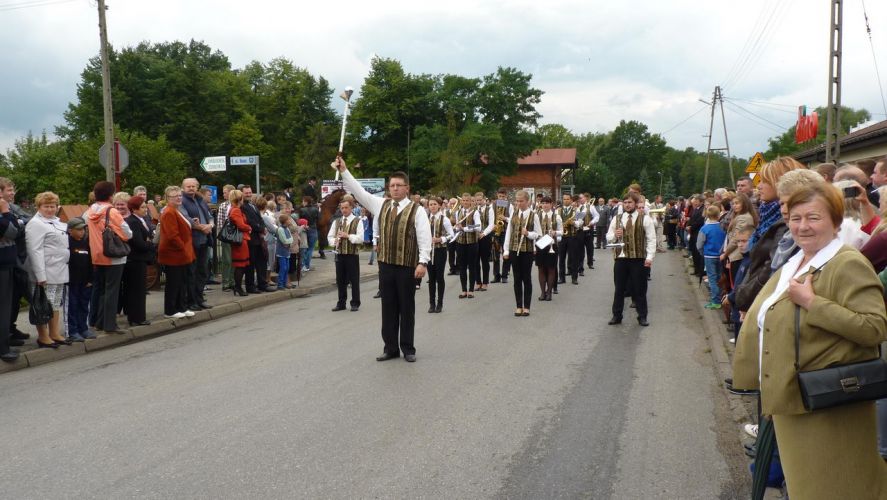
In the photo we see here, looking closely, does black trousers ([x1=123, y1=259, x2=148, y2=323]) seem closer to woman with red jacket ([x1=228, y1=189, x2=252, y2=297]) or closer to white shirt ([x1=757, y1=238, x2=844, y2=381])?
woman with red jacket ([x1=228, y1=189, x2=252, y2=297])

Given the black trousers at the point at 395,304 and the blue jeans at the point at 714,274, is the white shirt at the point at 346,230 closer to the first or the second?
the black trousers at the point at 395,304

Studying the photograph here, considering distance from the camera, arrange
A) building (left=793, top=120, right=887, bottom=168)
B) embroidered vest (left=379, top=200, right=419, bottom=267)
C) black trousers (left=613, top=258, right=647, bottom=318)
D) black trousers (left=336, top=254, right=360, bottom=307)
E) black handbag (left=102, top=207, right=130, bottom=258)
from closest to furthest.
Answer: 1. embroidered vest (left=379, top=200, right=419, bottom=267)
2. black handbag (left=102, top=207, right=130, bottom=258)
3. black trousers (left=613, top=258, right=647, bottom=318)
4. black trousers (left=336, top=254, right=360, bottom=307)
5. building (left=793, top=120, right=887, bottom=168)

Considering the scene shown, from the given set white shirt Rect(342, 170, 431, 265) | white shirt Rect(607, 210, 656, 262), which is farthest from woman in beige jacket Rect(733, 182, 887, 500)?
white shirt Rect(607, 210, 656, 262)

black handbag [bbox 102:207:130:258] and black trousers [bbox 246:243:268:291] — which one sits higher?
black handbag [bbox 102:207:130:258]

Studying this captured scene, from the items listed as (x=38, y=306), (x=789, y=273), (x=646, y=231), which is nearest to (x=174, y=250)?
(x=38, y=306)

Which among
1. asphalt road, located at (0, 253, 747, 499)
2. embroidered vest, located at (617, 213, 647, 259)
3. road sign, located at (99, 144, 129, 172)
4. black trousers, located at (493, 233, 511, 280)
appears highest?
road sign, located at (99, 144, 129, 172)

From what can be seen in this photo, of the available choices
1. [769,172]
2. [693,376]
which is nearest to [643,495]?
[769,172]

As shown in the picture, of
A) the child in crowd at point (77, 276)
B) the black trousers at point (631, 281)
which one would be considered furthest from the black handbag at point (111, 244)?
the black trousers at point (631, 281)

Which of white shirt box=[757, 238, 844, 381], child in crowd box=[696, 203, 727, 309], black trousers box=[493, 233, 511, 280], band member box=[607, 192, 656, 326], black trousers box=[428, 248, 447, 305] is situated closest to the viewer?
white shirt box=[757, 238, 844, 381]

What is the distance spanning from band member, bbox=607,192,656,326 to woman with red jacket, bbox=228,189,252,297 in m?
6.71

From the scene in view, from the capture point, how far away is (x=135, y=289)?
9984 millimetres

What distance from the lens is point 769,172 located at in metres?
5.09

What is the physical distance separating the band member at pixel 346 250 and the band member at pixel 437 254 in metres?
1.30

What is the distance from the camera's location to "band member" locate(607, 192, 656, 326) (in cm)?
1008
